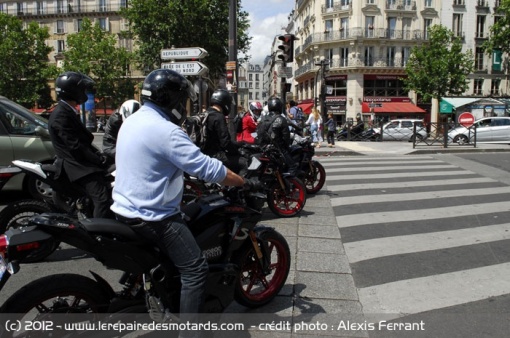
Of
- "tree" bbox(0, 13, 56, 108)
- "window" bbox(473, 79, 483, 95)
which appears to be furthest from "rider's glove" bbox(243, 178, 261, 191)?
"tree" bbox(0, 13, 56, 108)

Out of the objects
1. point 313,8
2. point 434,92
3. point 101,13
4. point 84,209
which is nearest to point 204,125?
point 84,209

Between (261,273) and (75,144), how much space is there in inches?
82.6

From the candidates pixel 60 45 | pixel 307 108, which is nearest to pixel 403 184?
pixel 307 108

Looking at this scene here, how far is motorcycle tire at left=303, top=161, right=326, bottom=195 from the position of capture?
7.82 m

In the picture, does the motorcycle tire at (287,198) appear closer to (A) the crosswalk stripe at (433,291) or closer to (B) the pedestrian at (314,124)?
(A) the crosswalk stripe at (433,291)

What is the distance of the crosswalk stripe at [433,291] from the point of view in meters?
3.55

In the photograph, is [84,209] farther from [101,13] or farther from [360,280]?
[101,13]

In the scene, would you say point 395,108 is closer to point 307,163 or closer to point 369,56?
point 369,56

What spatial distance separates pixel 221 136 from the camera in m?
5.61

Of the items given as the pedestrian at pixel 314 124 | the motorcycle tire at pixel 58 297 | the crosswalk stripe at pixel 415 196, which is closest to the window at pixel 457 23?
the pedestrian at pixel 314 124

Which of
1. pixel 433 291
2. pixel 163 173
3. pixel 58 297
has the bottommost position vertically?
pixel 433 291

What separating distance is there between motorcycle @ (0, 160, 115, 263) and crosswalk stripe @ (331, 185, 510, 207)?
4086 millimetres

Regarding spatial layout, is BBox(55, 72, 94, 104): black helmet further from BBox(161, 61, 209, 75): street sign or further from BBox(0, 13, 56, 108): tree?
BBox(0, 13, 56, 108): tree

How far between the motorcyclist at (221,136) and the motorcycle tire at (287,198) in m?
0.67
